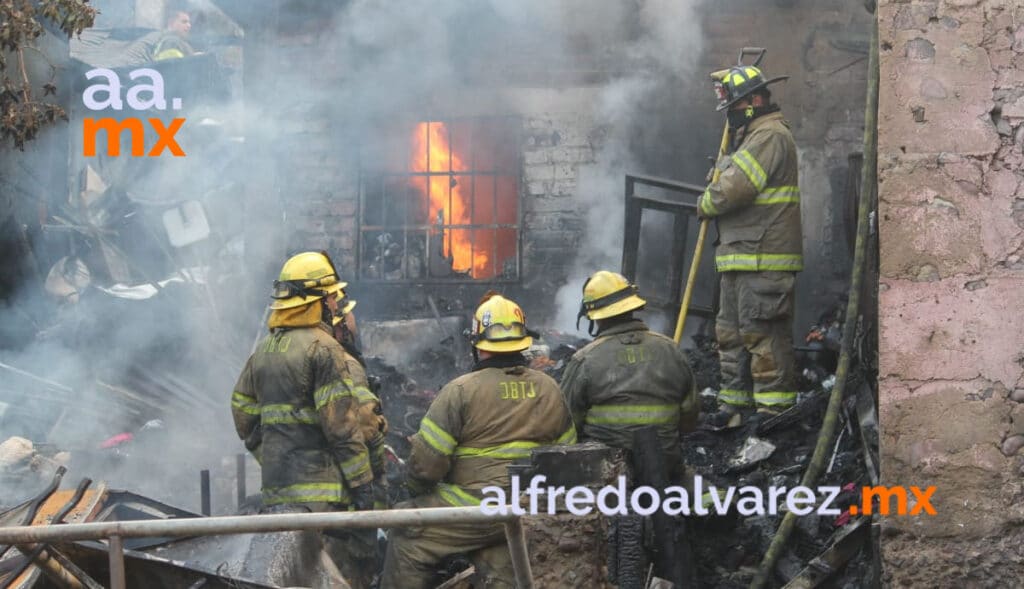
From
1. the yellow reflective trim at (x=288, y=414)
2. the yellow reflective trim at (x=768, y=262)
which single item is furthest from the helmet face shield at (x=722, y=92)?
the yellow reflective trim at (x=288, y=414)

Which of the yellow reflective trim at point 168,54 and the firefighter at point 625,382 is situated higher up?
the yellow reflective trim at point 168,54

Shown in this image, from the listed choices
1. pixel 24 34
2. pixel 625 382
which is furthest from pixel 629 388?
pixel 24 34

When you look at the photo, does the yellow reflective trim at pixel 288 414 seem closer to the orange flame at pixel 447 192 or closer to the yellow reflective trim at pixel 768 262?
the yellow reflective trim at pixel 768 262

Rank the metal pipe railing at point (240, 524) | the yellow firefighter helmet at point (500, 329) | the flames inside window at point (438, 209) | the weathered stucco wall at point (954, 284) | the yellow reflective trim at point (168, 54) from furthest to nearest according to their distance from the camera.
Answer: the yellow reflective trim at point (168, 54) → the flames inside window at point (438, 209) → the yellow firefighter helmet at point (500, 329) → the weathered stucco wall at point (954, 284) → the metal pipe railing at point (240, 524)

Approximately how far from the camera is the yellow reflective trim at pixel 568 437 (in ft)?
16.9

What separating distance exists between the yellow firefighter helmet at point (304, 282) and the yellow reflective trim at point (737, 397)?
9.54ft

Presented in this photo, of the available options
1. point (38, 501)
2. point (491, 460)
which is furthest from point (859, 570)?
point (38, 501)

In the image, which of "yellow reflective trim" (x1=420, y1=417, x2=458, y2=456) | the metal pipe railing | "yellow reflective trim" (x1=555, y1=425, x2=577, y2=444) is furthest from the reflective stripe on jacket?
the metal pipe railing

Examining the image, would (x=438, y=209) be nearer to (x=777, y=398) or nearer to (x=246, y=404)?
(x=777, y=398)

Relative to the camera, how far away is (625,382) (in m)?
5.68

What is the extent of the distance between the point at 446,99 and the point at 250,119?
2.02 metres

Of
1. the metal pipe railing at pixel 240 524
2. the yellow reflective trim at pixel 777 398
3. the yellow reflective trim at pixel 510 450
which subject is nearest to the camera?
the metal pipe railing at pixel 240 524

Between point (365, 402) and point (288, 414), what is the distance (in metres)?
0.39

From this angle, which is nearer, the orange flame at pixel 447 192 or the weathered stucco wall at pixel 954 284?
the weathered stucco wall at pixel 954 284
